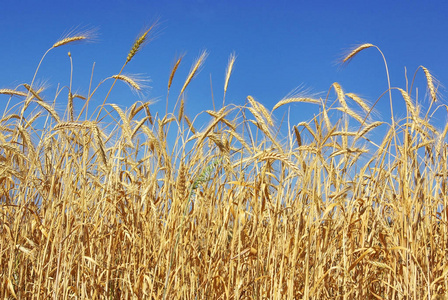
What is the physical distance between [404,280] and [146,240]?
156 cm

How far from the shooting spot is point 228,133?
3207 millimetres

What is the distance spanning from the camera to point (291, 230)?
2680 mm

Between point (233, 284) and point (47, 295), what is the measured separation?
1.08 m

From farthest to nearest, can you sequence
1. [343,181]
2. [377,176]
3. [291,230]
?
[343,181], [377,176], [291,230]

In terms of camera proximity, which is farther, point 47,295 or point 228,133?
point 228,133

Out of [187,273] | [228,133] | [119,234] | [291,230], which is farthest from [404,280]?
[119,234]

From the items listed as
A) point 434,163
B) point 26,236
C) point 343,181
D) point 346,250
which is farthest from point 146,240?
point 434,163

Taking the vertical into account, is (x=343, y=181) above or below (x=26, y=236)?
above

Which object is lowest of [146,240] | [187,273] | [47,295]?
[47,295]

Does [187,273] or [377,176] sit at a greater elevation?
[377,176]

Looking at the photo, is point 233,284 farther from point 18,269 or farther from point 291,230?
point 18,269

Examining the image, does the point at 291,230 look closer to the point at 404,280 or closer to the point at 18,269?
the point at 404,280

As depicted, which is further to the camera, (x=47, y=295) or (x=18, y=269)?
(x=18, y=269)

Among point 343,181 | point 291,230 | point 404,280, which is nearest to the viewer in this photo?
point 404,280
